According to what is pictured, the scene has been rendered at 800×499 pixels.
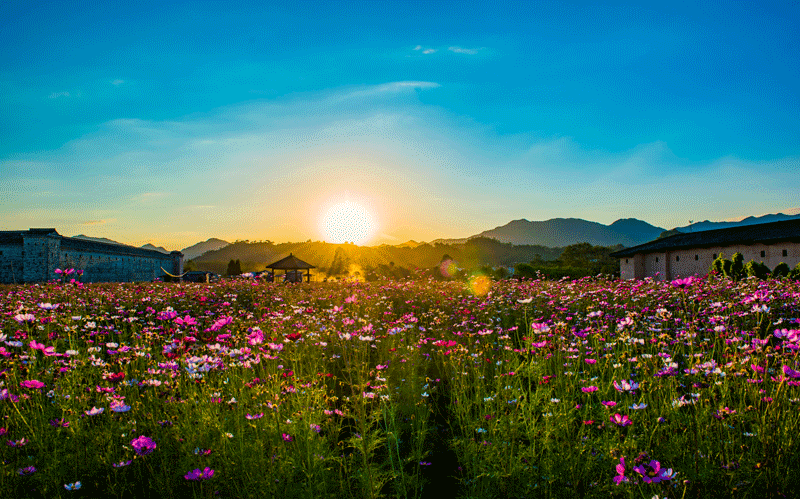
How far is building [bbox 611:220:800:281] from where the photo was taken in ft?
71.4

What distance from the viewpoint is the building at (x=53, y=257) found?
29.1 m

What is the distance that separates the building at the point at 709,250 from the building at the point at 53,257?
3428 centimetres

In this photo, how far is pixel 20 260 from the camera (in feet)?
96.5

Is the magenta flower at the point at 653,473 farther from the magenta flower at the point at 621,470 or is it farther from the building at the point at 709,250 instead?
the building at the point at 709,250

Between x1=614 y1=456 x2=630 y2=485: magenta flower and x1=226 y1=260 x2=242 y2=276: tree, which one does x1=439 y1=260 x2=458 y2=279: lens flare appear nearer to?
x1=226 y1=260 x2=242 y2=276: tree

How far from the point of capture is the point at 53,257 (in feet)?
96.6

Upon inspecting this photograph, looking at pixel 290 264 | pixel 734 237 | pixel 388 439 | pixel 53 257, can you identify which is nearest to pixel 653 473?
pixel 388 439

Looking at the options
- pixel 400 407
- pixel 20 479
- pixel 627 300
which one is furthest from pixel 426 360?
pixel 627 300

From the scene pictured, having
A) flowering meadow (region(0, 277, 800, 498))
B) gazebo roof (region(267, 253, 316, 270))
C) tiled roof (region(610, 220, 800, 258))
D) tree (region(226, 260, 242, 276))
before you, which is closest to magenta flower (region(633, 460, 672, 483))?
Result: flowering meadow (region(0, 277, 800, 498))

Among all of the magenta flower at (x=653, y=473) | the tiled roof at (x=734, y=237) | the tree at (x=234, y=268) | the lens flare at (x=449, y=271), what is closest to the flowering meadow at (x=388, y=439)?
the magenta flower at (x=653, y=473)

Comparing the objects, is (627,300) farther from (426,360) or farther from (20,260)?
(20,260)

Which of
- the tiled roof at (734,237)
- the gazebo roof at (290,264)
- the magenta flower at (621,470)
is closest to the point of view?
the magenta flower at (621,470)

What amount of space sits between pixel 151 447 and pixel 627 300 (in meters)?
7.55

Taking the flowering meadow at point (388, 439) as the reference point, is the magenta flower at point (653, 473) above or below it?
above
